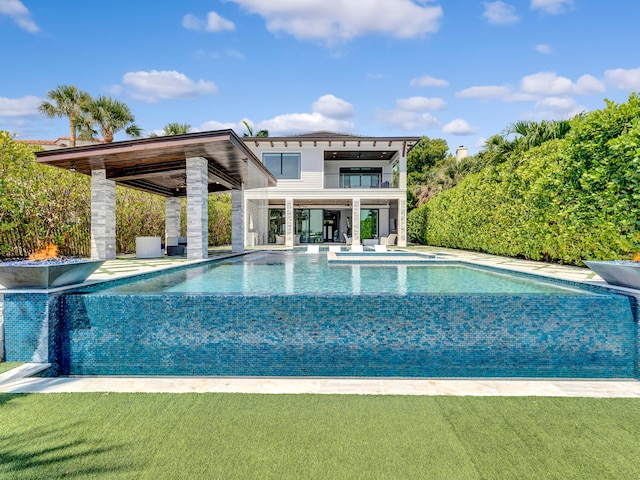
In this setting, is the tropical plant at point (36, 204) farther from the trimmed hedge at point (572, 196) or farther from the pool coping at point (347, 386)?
the trimmed hedge at point (572, 196)

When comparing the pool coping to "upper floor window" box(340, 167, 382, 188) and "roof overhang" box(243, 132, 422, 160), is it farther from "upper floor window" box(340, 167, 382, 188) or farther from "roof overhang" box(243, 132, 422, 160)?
"upper floor window" box(340, 167, 382, 188)

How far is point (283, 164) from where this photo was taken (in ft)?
77.0

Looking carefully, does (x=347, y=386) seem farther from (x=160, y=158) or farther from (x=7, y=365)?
(x=160, y=158)

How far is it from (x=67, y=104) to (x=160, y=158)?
81.3 ft

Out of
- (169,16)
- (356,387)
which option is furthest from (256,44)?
(356,387)

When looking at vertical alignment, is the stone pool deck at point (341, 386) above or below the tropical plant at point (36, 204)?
below

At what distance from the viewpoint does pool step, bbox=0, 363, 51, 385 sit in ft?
12.6

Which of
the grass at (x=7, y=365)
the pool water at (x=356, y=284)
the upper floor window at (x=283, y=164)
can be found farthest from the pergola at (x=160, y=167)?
the upper floor window at (x=283, y=164)

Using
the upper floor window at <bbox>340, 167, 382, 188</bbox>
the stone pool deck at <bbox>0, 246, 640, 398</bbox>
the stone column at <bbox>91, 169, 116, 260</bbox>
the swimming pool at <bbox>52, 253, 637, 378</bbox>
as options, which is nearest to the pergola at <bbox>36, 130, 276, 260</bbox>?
the stone column at <bbox>91, 169, 116, 260</bbox>

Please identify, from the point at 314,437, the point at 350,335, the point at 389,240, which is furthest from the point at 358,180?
the point at 314,437

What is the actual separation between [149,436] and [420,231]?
23.0 meters

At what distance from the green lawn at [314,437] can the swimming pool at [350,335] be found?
0.97 metres

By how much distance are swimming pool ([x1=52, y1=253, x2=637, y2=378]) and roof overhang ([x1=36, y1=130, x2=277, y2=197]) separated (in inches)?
235

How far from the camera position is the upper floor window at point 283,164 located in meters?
23.4
